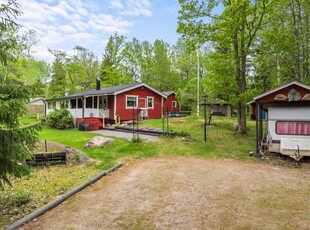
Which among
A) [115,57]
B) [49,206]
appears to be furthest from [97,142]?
[115,57]

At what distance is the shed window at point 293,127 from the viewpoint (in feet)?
30.0

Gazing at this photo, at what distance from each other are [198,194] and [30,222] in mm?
3274

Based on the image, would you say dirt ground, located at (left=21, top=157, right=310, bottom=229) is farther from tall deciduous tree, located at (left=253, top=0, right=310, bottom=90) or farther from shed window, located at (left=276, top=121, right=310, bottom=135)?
tall deciduous tree, located at (left=253, top=0, right=310, bottom=90)

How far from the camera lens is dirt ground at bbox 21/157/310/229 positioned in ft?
12.4

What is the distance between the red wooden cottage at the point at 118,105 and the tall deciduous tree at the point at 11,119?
14.1 meters

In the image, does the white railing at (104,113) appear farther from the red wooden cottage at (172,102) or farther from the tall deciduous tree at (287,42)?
the tall deciduous tree at (287,42)

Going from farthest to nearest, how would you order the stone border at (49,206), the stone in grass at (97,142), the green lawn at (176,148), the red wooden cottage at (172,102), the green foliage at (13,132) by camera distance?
the red wooden cottage at (172,102) → the stone in grass at (97,142) → the green lawn at (176,148) → the green foliage at (13,132) → the stone border at (49,206)

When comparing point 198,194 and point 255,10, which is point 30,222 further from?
point 255,10

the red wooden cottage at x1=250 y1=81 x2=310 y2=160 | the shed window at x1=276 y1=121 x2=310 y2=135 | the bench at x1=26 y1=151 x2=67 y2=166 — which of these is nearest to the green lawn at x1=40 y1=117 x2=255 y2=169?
the bench at x1=26 y1=151 x2=67 y2=166

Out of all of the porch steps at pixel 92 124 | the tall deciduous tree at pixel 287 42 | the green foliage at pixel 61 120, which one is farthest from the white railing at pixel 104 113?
the tall deciduous tree at pixel 287 42

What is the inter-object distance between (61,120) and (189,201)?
709 inches

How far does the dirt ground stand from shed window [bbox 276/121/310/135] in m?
2.48

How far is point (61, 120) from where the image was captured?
20.4m

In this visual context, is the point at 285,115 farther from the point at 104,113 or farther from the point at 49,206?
the point at 104,113
